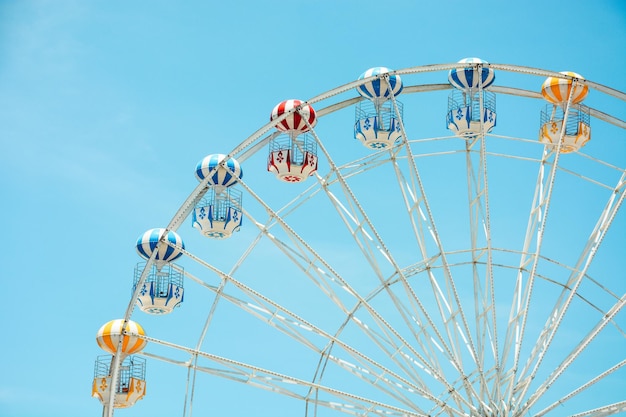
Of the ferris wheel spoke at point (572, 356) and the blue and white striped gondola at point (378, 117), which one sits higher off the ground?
the blue and white striped gondola at point (378, 117)

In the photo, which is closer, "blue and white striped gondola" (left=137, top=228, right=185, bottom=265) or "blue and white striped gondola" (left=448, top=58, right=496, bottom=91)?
"blue and white striped gondola" (left=448, top=58, right=496, bottom=91)

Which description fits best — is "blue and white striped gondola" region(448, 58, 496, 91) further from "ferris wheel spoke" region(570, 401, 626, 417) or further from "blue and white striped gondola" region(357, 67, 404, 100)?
"ferris wheel spoke" region(570, 401, 626, 417)

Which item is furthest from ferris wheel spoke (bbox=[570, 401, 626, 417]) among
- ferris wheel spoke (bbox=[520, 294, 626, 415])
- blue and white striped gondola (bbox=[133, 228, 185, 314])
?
blue and white striped gondola (bbox=[133, 228, 185, 314])

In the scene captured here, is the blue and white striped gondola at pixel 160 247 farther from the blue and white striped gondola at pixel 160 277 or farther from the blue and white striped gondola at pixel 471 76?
the blue and white striped gondola at pixel 471 76

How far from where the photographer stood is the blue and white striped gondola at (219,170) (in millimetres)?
28891

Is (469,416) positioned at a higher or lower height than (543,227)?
lower

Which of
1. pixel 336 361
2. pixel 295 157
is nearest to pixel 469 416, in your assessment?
pixel 336 361

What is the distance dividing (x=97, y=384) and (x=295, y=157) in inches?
282

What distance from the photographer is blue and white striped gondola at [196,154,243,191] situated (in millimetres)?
28891

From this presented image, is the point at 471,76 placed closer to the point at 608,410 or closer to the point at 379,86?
the point at 379,86

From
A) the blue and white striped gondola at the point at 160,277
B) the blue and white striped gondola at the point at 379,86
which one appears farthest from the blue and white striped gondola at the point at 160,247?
the blue and white striped gondola at the point at 379,86

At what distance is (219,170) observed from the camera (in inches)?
1138

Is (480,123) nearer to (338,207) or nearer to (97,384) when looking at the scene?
(338,207)

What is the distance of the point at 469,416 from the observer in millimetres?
26969
